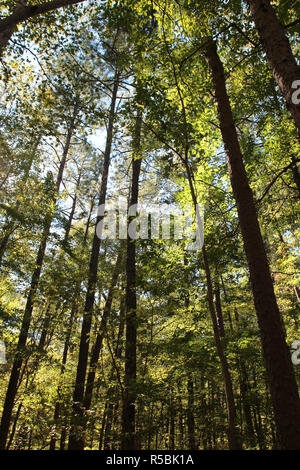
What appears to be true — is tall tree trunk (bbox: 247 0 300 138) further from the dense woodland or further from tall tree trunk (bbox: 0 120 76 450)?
tall tree trunk (bbox: 0 120 76 450)

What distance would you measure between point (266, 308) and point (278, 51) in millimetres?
2990

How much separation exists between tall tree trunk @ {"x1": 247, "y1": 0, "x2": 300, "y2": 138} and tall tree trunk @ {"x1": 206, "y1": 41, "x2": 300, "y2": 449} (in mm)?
1088

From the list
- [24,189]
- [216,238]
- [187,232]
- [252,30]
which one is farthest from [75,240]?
[252,30]

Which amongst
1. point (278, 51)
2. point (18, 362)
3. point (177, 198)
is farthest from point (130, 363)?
point (278, 51)

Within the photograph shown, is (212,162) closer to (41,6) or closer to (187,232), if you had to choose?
(187,232)

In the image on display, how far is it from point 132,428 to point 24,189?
8.59 metres

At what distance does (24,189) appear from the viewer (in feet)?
32.1

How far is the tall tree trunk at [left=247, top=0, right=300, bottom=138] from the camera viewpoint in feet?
Answer: 8.99

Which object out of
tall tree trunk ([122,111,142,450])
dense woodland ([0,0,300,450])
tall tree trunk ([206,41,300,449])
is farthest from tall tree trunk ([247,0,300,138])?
tall tree trunk ([122,111,142,450])

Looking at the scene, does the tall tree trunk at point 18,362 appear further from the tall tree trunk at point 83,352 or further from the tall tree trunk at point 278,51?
the tall tree trunk at point 278,51

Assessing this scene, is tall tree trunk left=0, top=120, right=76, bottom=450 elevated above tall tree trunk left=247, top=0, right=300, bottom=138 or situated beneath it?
situated beneath

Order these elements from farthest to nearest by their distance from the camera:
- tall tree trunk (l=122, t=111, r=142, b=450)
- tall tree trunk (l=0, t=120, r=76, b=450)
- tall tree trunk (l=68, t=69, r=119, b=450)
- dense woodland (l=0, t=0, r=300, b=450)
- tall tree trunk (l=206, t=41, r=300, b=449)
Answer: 1. tall tree trunk (l=0, t=120, r=76, b=450)
2. tall tree trunk (l=122, t=111, r=142, b=450)
3. tall tree trunk (l=68, t=69, r=119, b=450)
4. dense woodland (l=0, t=0, r=300, b=450)
5. tall tree trunk (l=206, t=41, r=300, b=449)
